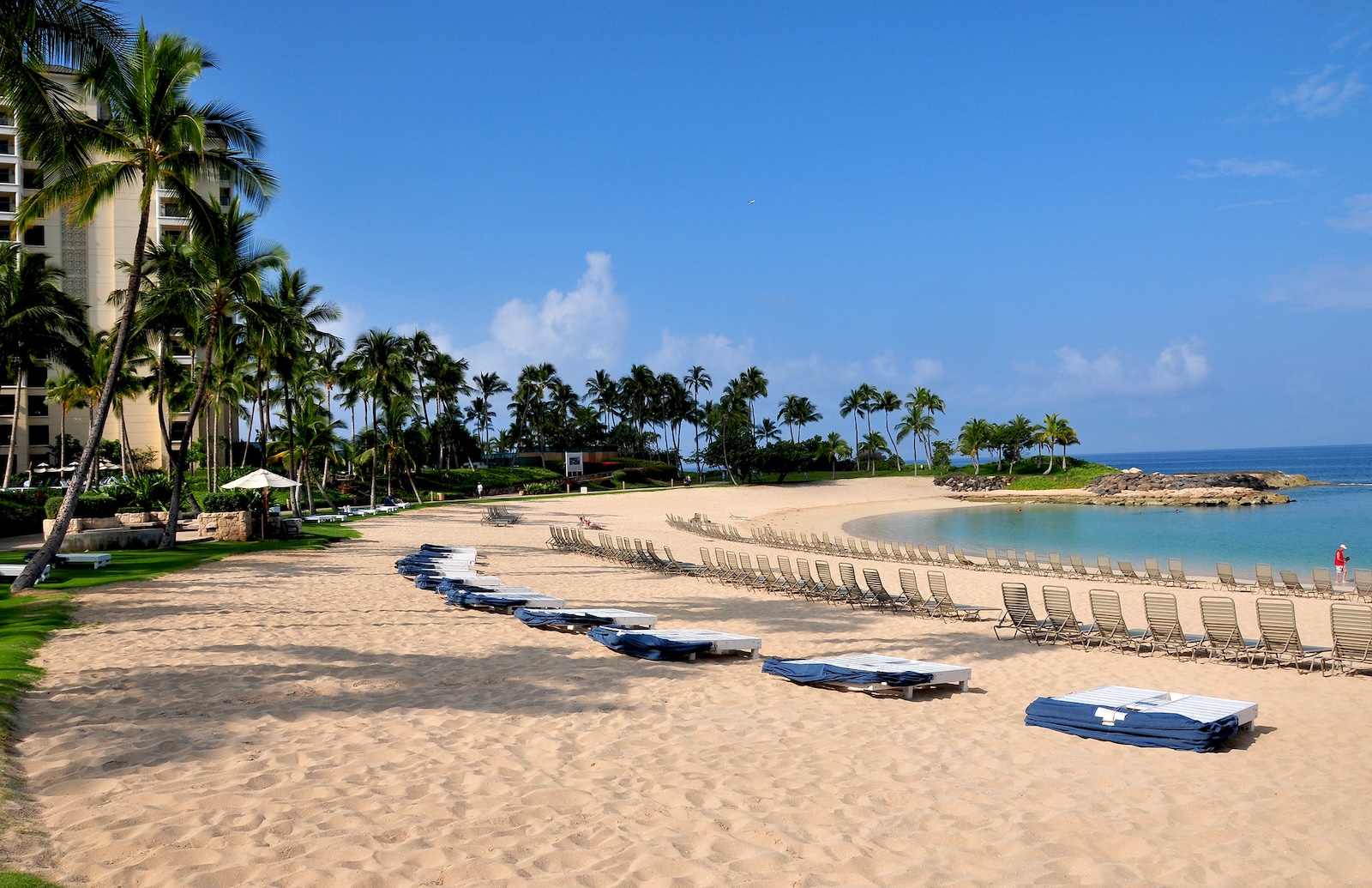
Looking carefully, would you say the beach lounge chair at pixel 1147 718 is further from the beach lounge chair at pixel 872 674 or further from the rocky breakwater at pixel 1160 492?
the rocky breakwater at pixel 1160 492

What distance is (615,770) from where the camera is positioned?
249 inches

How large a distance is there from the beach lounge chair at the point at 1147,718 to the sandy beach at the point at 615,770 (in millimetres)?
180

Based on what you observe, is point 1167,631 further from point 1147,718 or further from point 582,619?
point 582,619

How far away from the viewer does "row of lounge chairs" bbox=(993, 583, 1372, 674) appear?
10508mm

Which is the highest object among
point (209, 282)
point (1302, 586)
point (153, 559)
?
point (209, 282)

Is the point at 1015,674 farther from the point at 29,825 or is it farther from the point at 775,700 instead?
the point at 29,825

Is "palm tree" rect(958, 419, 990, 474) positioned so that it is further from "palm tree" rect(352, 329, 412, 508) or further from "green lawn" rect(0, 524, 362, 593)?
"green lawn" rect(0, 524, 362, 593)

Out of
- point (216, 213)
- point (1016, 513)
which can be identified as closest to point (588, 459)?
point (1016, 513)

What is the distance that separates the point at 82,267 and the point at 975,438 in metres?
78.5

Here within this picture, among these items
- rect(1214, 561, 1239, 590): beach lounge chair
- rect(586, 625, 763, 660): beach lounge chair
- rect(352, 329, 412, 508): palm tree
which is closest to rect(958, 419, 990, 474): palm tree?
rect(352, 329, 412, 508): palm tree

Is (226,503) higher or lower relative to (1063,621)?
higher

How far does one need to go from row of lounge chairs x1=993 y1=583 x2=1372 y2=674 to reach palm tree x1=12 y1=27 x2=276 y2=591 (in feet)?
52.9

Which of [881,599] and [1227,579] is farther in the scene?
[1227,579]

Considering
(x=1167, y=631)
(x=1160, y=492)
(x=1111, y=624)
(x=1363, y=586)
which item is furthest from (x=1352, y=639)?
(x=1160, y=492)
